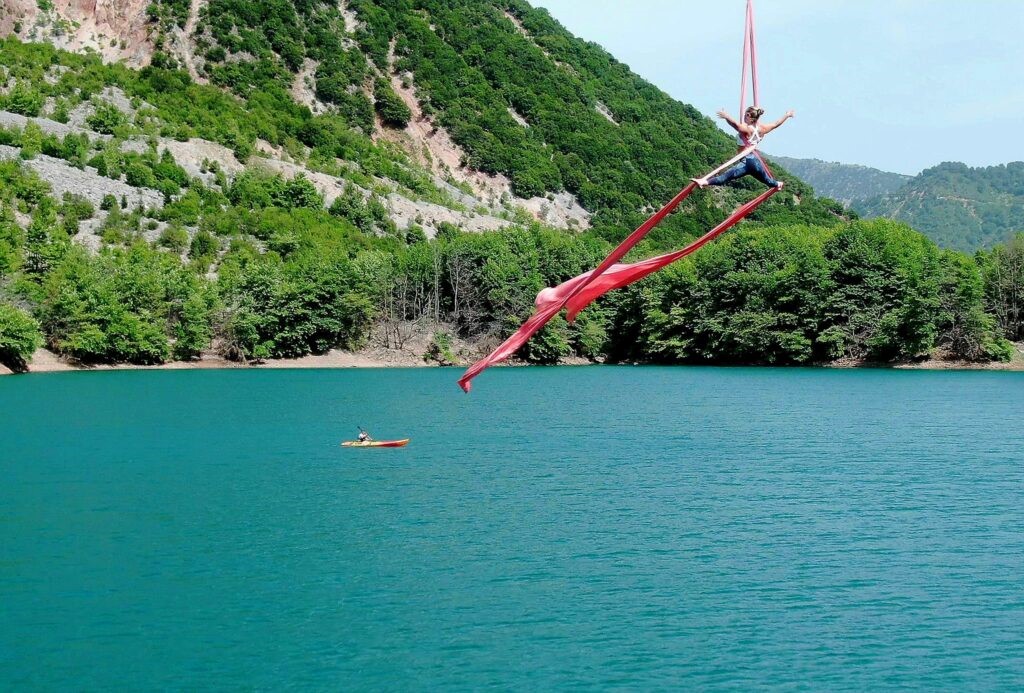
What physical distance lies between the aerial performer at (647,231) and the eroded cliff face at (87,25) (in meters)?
151

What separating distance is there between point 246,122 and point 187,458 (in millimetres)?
105201

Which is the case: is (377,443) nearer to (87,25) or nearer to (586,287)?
(586,287)

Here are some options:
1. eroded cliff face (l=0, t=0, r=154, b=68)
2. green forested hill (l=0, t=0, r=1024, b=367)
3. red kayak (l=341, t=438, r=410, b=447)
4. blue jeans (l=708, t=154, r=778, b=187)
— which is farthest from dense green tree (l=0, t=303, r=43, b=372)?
blue jeans (l=708, t=154, r=778, b=187)

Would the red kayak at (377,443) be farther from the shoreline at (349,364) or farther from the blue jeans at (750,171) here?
the shoreline at (349,364)

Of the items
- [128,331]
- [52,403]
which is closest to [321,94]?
[128,331]

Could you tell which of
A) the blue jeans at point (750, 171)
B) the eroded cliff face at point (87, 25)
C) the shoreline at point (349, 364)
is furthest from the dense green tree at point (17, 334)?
the blue jeans at point (750, 171)

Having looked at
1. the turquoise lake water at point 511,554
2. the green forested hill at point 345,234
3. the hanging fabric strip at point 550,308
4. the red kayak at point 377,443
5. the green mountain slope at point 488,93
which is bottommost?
the turquoise lake water at point 511,554

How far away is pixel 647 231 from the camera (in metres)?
12.2

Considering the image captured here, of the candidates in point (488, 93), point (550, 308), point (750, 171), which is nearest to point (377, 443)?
point (550, 308)

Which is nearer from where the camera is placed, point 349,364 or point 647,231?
point 647,231

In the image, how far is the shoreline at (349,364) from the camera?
93.7m

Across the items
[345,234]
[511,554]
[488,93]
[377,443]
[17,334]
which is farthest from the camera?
[488,93]

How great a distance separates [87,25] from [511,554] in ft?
468

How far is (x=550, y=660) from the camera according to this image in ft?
74.6
